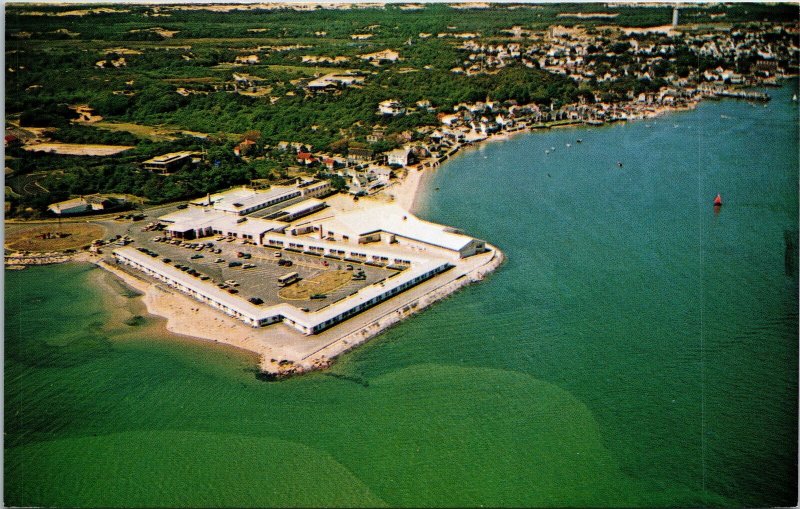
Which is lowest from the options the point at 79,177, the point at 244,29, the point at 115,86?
the point at 79,177

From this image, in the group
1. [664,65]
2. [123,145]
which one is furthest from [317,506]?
[664,65]

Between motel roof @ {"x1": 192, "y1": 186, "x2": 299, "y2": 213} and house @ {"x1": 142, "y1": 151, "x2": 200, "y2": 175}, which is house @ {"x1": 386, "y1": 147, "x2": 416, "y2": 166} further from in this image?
house @ {"x1": 142, "y1": 151, "x2": 200, "y2": 175}

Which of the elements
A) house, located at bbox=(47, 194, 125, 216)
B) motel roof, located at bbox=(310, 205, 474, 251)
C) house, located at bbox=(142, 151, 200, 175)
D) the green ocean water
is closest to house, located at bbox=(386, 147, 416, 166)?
motel roof, located at bbox=(310, 205, 474, 251)

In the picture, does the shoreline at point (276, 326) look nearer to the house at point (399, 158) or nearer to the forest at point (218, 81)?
the forest at point (218, 81)

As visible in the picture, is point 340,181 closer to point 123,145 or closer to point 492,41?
point 123,145

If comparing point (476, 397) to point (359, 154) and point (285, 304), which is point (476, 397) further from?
point (359, 154)

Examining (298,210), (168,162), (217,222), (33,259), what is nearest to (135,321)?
(33,259)

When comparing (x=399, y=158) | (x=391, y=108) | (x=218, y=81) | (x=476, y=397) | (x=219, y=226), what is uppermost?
(x=218, y=81)
